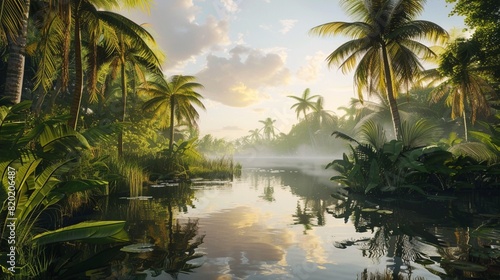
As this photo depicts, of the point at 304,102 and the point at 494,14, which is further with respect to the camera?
the point at 304,102

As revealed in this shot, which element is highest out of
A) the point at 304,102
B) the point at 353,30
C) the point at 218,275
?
the point at 304,102

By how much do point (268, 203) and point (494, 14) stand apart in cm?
1281

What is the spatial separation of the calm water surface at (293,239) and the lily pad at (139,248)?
14mm

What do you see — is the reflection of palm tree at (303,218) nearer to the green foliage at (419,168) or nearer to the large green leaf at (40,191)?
the green foliage at (419,168)

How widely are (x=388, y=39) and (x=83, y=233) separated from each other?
52.2 feet

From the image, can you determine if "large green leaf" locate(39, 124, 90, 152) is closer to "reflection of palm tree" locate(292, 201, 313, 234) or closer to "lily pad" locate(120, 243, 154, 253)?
"lily pad" locate(120, 243, 154, 253)

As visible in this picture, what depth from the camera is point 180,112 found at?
1121 inches

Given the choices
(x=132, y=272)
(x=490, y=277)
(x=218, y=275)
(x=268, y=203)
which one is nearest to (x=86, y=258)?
(x=132, y=272)

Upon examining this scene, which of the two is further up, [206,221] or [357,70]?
[357,70]

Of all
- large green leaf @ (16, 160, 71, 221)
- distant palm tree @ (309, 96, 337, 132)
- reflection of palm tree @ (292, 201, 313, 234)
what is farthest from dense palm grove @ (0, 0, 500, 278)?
distant palm tree @ (309, 96, 337, 132)

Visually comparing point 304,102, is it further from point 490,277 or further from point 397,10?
point 490,277

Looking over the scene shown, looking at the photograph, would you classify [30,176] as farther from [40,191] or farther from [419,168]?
[419,168]

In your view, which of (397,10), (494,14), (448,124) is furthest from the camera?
(448,124)

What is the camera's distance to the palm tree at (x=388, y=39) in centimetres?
1534
